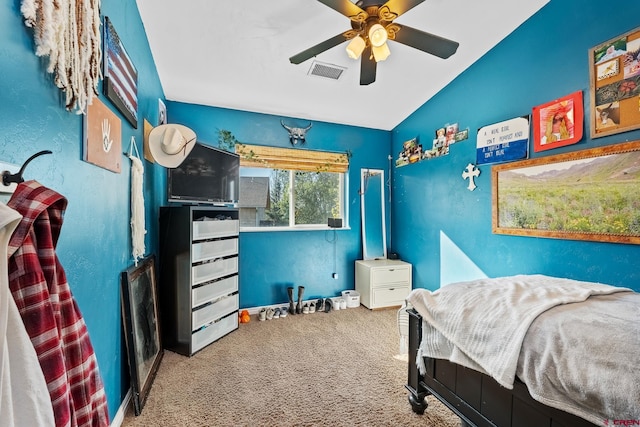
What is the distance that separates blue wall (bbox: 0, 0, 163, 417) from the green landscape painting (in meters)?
2.91

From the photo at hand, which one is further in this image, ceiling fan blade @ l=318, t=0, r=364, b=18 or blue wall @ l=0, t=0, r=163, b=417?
ceiling fan blade @ l=318, t=0, r=364, b=18

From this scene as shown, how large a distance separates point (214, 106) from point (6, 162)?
8.85 feet

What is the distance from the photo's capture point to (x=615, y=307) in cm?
119

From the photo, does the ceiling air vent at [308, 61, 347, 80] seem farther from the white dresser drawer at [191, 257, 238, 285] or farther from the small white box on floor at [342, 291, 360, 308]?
the small white box on floor at [342, 291, 360, 308]

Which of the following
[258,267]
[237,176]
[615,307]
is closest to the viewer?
[615,307]

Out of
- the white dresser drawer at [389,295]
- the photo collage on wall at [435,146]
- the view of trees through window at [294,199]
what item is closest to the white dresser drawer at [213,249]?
the view of trees through window at [294,199]

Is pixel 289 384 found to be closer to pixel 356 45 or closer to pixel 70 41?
pixel 70 41

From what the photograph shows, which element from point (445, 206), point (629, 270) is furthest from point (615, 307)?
point (445, 206)

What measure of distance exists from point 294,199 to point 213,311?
5.44ft

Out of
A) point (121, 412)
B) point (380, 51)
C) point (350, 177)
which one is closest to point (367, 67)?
point (380, 51)

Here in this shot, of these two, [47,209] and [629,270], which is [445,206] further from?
[47,209]

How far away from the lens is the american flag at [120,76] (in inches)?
51.4

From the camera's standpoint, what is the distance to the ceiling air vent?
259 centimetres

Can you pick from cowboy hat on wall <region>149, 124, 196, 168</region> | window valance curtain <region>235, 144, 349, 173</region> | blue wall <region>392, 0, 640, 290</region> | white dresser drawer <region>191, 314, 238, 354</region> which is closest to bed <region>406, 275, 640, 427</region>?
blue wall <region>392, 0, 640, 290</region>
